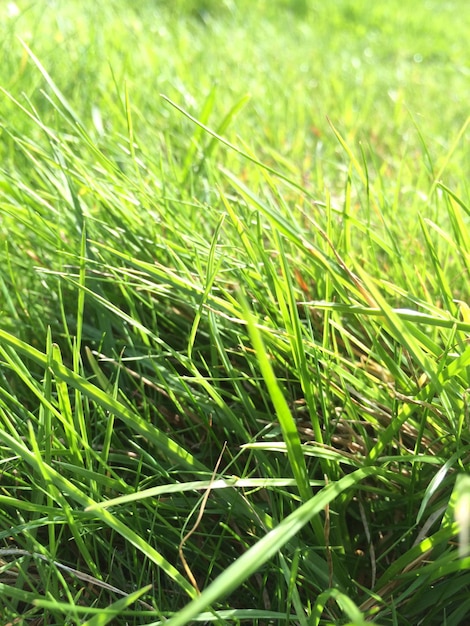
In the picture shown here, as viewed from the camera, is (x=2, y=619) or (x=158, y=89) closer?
(x=2, y=619)

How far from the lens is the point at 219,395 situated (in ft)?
2.25

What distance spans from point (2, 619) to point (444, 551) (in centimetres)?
43

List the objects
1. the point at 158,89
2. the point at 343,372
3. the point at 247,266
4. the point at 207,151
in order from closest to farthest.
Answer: the point at 343,372, the point at 247,266, the point at 207,151, the point at 158,89

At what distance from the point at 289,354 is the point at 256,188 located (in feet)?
1.81

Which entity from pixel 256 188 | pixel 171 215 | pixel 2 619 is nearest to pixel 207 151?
pixel 256 188

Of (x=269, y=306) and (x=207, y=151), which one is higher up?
(x=207, y=151)

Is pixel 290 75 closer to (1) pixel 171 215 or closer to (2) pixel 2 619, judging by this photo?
(1) pixel 171 215

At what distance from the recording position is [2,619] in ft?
1.92

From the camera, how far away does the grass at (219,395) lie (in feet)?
1.87

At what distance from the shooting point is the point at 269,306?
78 cm

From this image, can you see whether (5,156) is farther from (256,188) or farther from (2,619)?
(2,619)

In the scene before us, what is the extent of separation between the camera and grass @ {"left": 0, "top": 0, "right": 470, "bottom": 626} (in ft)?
1.87

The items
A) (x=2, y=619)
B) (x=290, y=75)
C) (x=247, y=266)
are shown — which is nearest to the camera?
(x=2, y=619)

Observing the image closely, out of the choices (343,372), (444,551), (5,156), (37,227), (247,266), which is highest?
(5,156)
